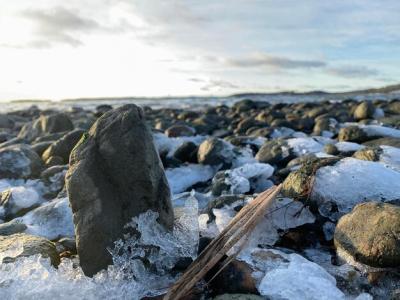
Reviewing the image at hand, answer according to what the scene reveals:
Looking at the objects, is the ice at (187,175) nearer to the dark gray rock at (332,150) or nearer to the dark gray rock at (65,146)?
the dark gray rock at (65,146)

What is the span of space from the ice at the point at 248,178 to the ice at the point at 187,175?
1153 millimetres

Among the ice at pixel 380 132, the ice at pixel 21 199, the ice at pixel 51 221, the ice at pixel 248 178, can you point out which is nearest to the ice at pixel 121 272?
the ice at pixel 51 221

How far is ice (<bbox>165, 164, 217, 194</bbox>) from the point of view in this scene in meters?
6.83

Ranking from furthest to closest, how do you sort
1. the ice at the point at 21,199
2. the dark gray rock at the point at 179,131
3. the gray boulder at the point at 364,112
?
the gray boulder at the point at 364,112 → the dark gray rock at the point at 179,131 → the ice at the point at 21,199

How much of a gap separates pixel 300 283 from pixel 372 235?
2.03ft

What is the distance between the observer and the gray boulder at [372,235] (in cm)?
310

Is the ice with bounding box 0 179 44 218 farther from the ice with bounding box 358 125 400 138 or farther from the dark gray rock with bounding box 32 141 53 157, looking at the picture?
the ice with bounding box 358 125 400 138

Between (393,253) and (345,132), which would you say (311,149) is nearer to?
(345,132)

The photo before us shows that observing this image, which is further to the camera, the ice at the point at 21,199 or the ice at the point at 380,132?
the ice at the point at 380,132

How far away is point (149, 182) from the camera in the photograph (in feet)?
11.1

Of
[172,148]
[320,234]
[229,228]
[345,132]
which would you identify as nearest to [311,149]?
[345,132]

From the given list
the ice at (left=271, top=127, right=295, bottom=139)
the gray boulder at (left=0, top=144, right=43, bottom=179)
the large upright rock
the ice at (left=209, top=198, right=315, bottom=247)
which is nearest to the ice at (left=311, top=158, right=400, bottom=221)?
the ice at (left=209, top=198, right=315, bottom=247)

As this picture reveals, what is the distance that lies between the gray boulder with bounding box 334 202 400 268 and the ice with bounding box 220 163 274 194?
6.98 feet

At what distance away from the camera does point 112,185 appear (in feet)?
11.2
